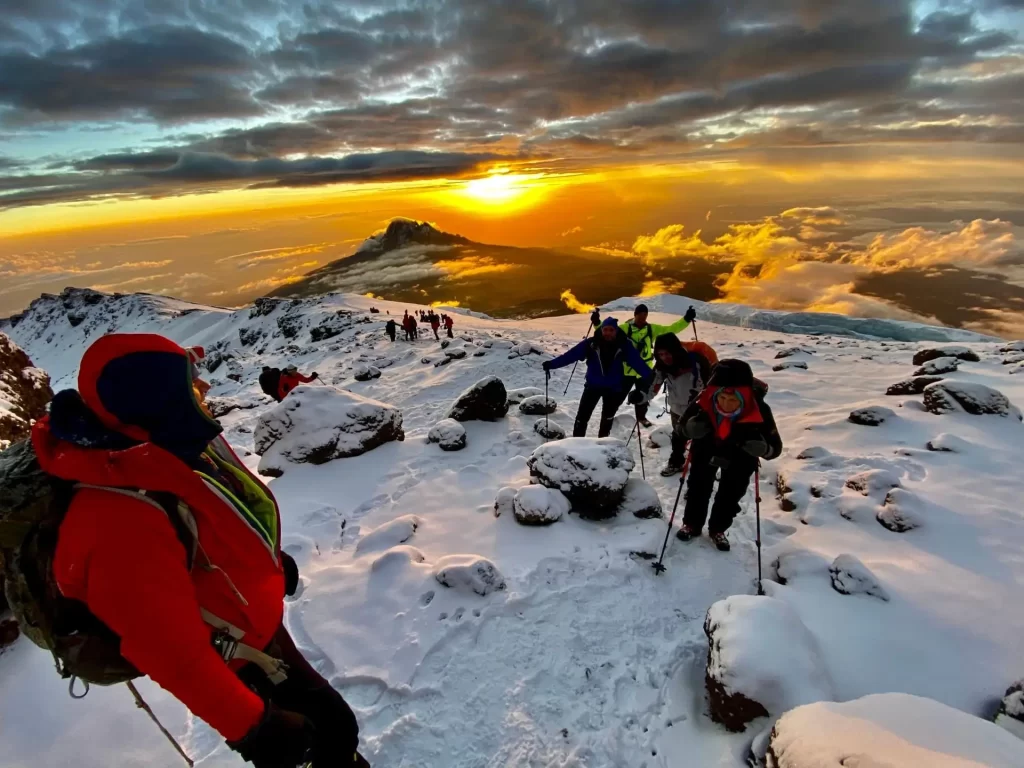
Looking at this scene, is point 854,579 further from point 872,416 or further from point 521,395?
point 521,395

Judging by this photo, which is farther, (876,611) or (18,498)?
(876,611)

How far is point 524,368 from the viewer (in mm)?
17172

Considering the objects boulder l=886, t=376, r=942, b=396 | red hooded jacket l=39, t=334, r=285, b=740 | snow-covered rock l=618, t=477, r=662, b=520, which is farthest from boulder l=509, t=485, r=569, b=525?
boulder l=886, t=376, r=942, b=396

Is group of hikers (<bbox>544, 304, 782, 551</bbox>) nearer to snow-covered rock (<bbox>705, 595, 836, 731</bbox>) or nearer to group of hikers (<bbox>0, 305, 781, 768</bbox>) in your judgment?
snow-covered rock (<bbox>705, 595, 836, 731</bbox>)

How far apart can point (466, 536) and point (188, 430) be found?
4.86m

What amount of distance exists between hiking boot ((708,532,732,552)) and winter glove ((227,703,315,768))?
5.21 meters

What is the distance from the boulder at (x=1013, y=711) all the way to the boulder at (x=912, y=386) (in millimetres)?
9306

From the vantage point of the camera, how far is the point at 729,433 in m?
5.56

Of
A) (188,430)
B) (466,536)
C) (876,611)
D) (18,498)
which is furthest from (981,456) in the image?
(18,498)

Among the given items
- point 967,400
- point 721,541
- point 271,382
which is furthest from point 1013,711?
point 271,382

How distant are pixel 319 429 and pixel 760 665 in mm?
7621

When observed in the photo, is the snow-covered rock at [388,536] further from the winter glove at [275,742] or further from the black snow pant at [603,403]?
the winter glove at [275,742]

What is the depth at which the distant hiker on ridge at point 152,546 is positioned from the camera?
5.90ft

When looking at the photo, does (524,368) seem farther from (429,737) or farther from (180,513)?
(180,513)
